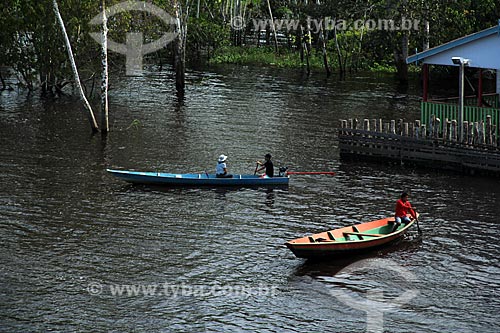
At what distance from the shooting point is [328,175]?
3528 cm

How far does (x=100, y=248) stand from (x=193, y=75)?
4437 cm

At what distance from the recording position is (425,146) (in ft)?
119

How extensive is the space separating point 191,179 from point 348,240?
29.4ft

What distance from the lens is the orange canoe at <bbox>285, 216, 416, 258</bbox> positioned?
24.0 metres

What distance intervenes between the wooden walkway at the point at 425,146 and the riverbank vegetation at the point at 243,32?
17870mm

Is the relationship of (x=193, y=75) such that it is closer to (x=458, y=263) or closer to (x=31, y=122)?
(x=31, y=122)

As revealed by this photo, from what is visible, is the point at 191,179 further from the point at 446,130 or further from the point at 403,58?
the point at 403,58

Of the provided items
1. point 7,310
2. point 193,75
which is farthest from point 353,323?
point 193,75

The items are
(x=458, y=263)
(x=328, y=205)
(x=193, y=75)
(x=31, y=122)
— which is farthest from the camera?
(x=193, y=75)

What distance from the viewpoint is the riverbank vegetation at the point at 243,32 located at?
171ft

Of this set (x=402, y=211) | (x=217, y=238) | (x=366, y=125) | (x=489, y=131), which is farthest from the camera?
(x=366, y=125)

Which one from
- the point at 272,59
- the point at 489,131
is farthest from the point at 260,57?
the point at 489,131

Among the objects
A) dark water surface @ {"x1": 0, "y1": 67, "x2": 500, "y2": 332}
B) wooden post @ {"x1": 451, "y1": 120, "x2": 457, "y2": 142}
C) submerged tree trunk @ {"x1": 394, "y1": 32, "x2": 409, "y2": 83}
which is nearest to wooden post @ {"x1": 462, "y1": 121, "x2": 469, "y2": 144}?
wooden post @ {"x1": 451, "y1": 120, "x2": 457, "y2": 142}

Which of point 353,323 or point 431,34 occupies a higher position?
point 431,34
